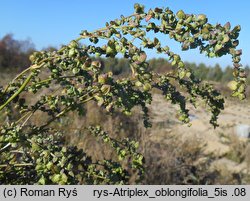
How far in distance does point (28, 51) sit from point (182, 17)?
2323 centimetres

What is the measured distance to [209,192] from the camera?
1.85 meters

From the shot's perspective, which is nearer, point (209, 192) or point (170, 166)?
point (209, 192)

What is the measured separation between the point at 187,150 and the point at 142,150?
986 millimetres

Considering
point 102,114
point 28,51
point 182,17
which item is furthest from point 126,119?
point 28,51

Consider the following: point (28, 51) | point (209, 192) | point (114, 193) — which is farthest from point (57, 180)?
point (28, 51)

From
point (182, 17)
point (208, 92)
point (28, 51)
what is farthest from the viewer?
point (28, 51)

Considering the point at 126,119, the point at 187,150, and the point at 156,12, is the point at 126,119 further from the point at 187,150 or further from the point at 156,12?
the point at 156,12

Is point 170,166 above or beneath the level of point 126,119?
beneath

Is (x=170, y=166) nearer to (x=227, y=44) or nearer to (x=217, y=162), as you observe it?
(x=217, y=162)

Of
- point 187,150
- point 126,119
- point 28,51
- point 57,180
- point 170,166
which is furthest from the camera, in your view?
point 28,51

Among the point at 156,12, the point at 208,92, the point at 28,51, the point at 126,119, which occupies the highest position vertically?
the point at 28,51

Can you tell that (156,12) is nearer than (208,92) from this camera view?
Yes

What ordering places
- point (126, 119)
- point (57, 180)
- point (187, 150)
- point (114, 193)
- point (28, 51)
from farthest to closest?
point (28, 51) < point (126, 119) < point (187, 150) < point (114, 193) < point (57, 180)

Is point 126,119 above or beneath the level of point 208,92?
above
